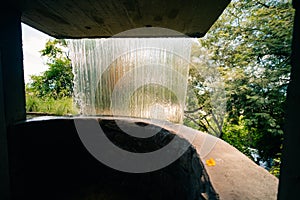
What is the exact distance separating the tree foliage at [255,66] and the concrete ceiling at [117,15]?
2.73 meters

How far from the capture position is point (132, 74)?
3.24 meters

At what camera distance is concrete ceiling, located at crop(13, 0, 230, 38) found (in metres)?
1.38

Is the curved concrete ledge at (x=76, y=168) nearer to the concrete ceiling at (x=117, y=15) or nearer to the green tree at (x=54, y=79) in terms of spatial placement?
the concrete ceiling at (x=117, y=15)

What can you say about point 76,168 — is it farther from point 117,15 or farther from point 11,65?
point 117,15

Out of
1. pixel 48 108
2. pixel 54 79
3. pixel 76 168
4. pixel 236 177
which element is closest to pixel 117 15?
pixel 236 177

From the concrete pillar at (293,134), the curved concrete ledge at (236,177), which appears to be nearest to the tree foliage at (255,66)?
the curved concrete ledge at (236,177)

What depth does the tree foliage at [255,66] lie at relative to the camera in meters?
3.57

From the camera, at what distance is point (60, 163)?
7.35 ft

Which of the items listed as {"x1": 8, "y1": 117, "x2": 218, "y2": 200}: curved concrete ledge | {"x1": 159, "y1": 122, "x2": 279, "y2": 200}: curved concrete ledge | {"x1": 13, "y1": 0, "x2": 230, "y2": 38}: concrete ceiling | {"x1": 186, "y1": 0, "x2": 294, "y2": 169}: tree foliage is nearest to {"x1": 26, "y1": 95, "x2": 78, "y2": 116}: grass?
{"x1": 8, "y1": 117, "x2": 218, "y2": 200}: curved concrete ledge

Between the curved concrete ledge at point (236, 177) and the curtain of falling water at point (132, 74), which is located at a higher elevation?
the curtain of falling water at point (132, 74)

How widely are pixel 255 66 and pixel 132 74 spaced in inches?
128

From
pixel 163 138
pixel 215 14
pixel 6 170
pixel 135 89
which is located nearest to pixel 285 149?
pixel 163 138

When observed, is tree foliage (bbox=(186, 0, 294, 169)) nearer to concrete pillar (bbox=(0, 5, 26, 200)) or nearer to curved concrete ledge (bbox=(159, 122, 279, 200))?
curved concrete ledge (bbox=(159, 122, 279, 200))

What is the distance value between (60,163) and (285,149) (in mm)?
2581
